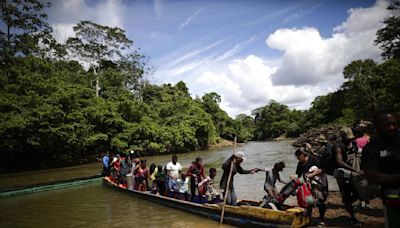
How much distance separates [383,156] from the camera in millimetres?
3014

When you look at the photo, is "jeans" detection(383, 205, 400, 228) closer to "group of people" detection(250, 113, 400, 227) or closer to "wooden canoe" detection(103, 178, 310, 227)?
"group of people" detection(250, 113, 400, 227)

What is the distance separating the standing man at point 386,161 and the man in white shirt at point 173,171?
7.71 m

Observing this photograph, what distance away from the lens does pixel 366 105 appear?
38781 millimetres

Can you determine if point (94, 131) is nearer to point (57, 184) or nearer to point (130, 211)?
point (57, 184)

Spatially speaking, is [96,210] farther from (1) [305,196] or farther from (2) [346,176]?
(2) [346,176]

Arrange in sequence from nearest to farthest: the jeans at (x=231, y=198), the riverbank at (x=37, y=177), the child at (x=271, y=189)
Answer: the child at (x=271, y=189) → the jeans at (x=231, y=198) → the riverbank at (x=37, y=177)

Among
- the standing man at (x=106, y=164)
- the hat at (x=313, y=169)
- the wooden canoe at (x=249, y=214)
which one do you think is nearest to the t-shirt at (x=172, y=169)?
the wooden canoe at (x=249, y=214)

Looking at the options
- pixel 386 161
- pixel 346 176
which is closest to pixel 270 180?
pixel 346 176

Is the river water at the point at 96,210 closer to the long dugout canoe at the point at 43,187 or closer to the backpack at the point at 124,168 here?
the long dugout canoe at the point at 43,187

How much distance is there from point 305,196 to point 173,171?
199 inches

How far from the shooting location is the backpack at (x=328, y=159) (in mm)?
6367

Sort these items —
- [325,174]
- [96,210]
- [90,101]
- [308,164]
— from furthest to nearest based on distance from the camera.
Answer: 1. [90,101]
2. [96,210]
3. [308,164]
4. [325,174]

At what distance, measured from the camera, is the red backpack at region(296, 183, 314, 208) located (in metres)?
6.57

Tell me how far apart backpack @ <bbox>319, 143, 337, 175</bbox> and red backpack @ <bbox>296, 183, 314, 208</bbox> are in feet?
1.78
